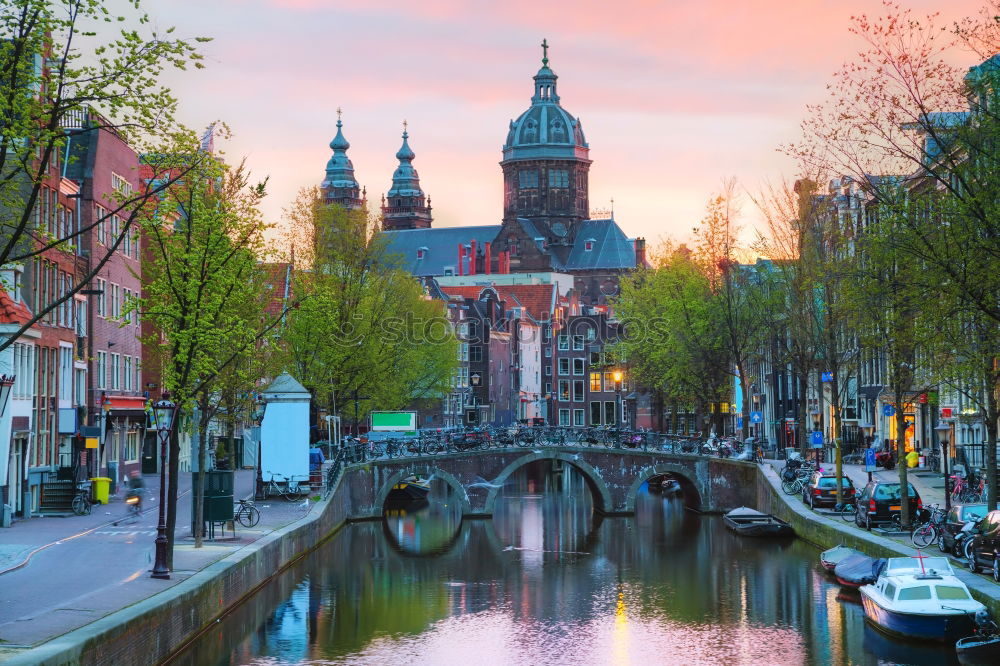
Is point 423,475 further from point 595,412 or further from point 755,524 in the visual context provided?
point 595,412

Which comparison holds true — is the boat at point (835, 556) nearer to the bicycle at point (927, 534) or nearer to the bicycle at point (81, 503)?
the bicycle at point (927, 534)

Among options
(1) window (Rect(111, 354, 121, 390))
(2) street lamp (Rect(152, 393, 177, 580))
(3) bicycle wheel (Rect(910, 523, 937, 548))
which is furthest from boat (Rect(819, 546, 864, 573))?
(1) window (Rect(111, 354, 121, 390))

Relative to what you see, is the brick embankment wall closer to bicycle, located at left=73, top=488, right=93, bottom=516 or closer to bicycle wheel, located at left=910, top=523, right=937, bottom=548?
bicycle, located at left=73, top=488, right=93, bottom=516

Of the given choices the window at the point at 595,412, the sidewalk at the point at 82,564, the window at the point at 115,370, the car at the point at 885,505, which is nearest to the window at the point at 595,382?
the window at the point at 595,412

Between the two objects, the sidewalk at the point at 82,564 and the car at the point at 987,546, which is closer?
the sidewalk at the point at 82,564

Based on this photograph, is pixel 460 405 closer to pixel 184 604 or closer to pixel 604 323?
pixel 604 323

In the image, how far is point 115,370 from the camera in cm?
5969

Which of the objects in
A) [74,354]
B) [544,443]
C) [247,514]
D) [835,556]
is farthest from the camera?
[544,443]

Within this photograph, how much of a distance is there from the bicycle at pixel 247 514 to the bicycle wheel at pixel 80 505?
485 centimetres

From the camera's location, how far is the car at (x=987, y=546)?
31.2 m

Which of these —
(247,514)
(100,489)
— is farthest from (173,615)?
(100,489)

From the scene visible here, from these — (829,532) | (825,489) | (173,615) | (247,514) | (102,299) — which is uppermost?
(102,299)

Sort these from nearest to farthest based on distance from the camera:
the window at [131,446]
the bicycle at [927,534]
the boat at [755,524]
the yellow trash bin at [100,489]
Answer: the bicycle at [927,534], the yellow trash bin at [100,489], the boat at [755,524], the window at [131,446]

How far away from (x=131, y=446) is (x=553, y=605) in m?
28.9
